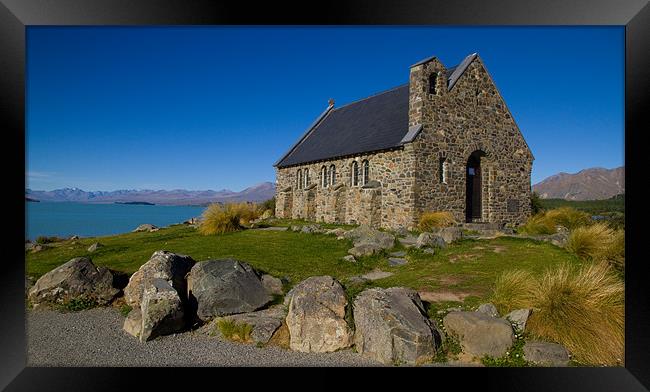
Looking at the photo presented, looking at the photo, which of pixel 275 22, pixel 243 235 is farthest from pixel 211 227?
pixel 275 22

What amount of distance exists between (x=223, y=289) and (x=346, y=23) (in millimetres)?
4482

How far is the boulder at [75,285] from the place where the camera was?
7.09 metres

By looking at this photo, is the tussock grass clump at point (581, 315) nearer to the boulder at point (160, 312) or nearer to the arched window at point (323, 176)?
the boulder at point (160, 312)

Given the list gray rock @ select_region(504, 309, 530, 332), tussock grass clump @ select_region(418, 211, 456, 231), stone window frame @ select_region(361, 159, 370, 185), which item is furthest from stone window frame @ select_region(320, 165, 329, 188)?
gray rock @ select_region(504, 309, 530, 332)

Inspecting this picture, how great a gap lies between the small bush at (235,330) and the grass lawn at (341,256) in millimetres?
1901

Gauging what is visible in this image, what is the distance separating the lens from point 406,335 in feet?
17.2

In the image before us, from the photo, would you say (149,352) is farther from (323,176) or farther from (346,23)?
(323,176)

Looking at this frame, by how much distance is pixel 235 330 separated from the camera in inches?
236

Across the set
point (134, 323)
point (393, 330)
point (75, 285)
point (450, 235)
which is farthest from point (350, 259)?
point (75, 285)

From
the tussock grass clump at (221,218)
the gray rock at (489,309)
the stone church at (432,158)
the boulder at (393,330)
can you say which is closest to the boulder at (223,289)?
the boulder at (393,330)

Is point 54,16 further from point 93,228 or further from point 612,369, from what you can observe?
point 93,228

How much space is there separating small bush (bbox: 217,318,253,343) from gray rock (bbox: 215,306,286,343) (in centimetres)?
7

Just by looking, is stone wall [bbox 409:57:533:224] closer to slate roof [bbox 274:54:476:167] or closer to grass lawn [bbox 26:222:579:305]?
slate roof [bbox 274:54:476:167]

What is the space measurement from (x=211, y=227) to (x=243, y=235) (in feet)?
4.64
